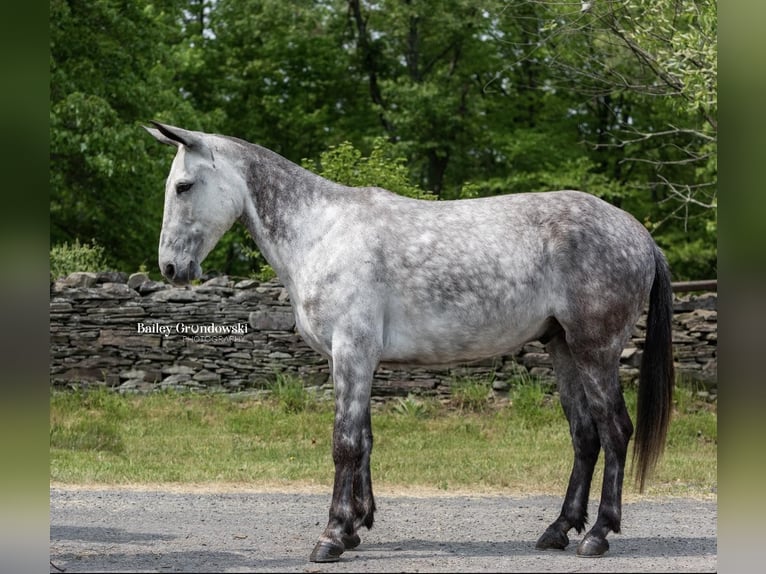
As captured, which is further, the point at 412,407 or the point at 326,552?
the point at 412,407

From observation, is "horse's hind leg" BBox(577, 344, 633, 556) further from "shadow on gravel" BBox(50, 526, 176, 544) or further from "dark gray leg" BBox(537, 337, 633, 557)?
"shadow on gravel" BBox(50, 526, 176, 544)

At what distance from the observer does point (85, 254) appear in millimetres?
13852

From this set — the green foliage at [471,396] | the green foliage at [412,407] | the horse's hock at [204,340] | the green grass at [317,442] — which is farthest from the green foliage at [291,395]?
the green foliage at [471,396]

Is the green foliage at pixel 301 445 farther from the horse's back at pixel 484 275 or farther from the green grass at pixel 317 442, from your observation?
the horse's back at pixel 484 275

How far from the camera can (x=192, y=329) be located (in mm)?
12156

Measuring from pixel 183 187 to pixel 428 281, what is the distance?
140 cm

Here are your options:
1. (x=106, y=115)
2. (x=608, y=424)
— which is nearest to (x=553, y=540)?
(x=608, y=424)

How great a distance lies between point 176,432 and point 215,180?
5848mm

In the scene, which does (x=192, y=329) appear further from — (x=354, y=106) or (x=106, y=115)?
(x=354, y=106)

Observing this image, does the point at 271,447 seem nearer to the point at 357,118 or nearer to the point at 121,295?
the point at 121,295

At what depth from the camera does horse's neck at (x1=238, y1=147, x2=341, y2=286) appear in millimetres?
5094

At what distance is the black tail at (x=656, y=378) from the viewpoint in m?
5.15

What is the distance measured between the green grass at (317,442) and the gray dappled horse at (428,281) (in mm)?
2872
